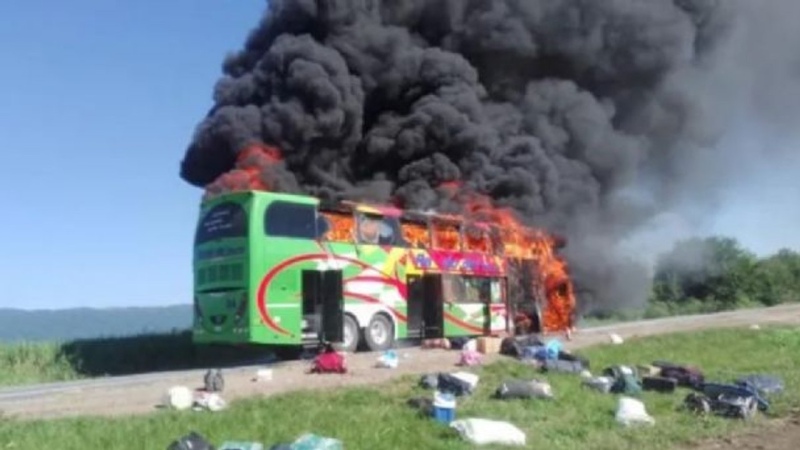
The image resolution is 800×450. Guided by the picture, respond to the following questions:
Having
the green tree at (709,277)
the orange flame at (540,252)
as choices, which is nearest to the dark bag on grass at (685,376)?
the orange flame at (540,252)

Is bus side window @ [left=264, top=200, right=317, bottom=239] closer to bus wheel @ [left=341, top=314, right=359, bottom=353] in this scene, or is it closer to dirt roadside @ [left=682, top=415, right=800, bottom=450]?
bus wheel @ [left=341, top=314, right=359, bottom=353]

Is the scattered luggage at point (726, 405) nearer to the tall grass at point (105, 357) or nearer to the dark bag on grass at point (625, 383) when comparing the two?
the dark bag on grass at point (625, 383)

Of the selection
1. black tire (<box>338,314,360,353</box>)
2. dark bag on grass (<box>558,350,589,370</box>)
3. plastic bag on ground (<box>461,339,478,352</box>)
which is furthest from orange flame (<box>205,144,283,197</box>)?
dark bag on grass (<box>558,350,589,370</box>)

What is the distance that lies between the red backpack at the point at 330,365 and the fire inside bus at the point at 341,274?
3044 millimetres

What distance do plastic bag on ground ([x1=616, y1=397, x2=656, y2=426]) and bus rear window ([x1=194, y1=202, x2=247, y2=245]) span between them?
9276 mm

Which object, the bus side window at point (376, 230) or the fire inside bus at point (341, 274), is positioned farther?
the bus side window at point (376, 230)

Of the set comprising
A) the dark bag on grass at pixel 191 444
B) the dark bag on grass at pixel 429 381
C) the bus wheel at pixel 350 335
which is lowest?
the dark bag on grass at pixel 191 444

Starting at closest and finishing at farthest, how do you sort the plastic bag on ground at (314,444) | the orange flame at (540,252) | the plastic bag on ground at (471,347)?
the plastic bag on ground at (314,444)
the plastic bag on ground at (471,347)
the orange flame at (540,252)

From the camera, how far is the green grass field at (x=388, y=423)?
9.97 metres

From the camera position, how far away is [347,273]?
21.3m

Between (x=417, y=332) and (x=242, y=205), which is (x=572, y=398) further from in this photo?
(x=417, y=332)

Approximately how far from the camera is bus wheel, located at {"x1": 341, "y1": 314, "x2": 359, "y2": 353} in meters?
21.3

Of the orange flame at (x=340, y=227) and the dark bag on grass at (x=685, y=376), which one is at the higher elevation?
the orange flame at (x=340, y=227)

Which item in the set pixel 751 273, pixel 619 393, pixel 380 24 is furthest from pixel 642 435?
pixel 751 273
